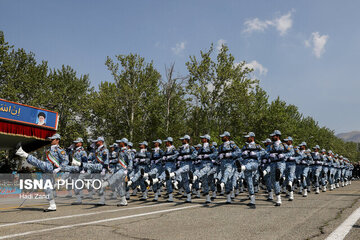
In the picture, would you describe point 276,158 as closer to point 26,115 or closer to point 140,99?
point 26,115

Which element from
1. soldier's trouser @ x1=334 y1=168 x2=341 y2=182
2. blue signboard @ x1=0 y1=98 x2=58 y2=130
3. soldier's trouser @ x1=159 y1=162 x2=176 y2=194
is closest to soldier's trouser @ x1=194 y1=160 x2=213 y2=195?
soldier's trouser @ x1=159 y1=162 x2=176 y2=194

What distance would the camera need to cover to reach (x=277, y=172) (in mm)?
9812

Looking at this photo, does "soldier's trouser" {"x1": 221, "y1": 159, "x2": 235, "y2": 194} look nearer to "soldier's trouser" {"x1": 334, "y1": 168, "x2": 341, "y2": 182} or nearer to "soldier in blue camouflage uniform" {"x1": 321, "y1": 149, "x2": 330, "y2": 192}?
"soldier in blue camouflage uniform" {"x1": 321, "y1": 149, "x2": 330, "y2": 192}

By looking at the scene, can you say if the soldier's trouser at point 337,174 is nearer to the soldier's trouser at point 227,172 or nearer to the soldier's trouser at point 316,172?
the soldier's trouser at point 316,172

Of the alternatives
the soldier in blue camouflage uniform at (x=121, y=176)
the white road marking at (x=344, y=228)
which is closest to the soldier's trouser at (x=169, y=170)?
the soldier in blue camouflage uniform at (x=121, y=176)

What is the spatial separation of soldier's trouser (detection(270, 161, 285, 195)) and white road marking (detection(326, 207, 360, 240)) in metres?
2.59

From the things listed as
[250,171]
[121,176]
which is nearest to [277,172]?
[250,171]

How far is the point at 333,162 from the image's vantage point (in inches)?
741

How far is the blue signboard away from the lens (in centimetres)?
1551

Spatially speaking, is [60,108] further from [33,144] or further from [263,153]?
[263,153]

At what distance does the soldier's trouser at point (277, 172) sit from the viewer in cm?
981

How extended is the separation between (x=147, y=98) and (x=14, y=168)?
19.4 meters

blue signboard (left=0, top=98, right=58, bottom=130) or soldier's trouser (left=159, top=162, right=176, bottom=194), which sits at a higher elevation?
blue signboard (left=0, top=98, right=58, bottom=130)

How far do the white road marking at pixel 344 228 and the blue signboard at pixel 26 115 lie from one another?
50.5 ft
